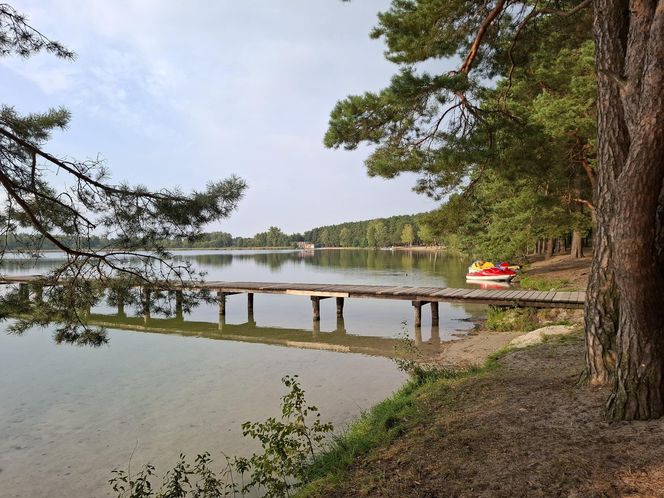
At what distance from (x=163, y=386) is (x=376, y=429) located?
231 inches

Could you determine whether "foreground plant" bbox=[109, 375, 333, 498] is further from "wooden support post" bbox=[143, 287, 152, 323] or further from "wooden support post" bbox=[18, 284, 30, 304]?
"wooden support post" bbox=[18, 284, 30, 304]

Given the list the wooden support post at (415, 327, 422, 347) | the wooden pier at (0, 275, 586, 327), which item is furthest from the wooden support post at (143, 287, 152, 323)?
the wooden support post at (415, 327, 422, 347)

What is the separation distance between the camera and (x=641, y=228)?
339 cm

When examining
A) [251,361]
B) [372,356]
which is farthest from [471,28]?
[251,361]

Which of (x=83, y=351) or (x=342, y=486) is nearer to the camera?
(x=342, y=486)

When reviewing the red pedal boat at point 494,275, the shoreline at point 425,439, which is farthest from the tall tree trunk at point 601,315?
the red pedal boat at point 494,275

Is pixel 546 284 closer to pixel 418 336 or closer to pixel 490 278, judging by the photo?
pixel 490 278

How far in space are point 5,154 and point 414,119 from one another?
5.86 metres

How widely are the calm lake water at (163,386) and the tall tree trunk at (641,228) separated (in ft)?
13.5

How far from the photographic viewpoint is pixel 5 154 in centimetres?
488

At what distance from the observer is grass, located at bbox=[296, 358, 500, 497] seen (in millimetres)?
4051

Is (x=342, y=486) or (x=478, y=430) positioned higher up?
(x=478, y=430)

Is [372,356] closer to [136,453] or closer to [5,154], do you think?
[136,453]

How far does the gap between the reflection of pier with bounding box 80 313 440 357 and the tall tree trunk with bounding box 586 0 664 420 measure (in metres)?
7.85
